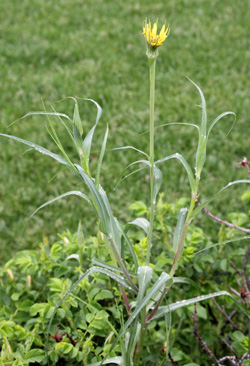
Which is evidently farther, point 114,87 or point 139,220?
point 114,87

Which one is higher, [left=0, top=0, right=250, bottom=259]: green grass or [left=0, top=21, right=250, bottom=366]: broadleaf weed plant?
[left=0, top=21, right=250, bottom=366]: broadleaf weed plant

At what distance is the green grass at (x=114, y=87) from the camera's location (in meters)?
3.49

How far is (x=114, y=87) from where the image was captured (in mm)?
4559

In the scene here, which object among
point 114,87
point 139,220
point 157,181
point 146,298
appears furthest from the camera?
point 114,87

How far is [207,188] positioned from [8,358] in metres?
2.16

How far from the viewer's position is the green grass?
349 cm

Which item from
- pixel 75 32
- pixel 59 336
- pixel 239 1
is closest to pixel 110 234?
pixel 59 336

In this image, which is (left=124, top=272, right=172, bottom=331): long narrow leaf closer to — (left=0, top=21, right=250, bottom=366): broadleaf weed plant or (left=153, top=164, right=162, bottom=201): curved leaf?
(left=0, top=21, right=250, bottom=366): broadleaf weed plant

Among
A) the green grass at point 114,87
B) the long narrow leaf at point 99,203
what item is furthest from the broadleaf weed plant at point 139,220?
the green grass at point 114,87

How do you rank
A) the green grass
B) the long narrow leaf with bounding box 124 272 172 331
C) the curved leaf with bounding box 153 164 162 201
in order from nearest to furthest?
the long narrow leaf with bounding box 124 272 172 331 < the curved leaf with bounding box 153 164 162 201 < the green grass

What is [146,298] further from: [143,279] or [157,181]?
[157,181]

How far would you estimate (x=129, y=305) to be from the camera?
→ 1.70 m

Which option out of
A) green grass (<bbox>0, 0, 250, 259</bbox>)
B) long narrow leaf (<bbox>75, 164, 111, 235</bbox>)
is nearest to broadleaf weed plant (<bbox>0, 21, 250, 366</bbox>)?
long narrow leaf (<bbox>75, 164, 111, 235</bbox>)

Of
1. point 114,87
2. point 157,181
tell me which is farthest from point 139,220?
point 114,87
